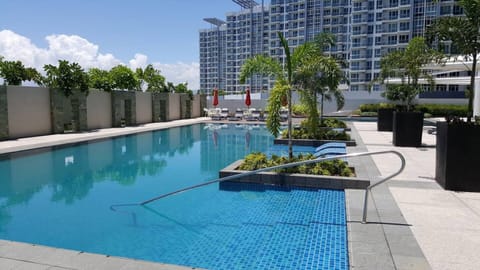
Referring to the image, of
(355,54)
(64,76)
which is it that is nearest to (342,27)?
(355,54)

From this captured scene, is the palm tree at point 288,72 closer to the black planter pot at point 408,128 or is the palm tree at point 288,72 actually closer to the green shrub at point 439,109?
the black planter pot at point 408,128

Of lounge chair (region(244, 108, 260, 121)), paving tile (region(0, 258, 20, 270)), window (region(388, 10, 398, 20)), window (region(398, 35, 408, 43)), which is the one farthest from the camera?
window (region(388, 10, 398, 20))

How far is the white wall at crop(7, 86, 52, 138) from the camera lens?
1559 centimetres

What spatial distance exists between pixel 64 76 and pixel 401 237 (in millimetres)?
17442

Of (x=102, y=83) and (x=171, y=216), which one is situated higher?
(x=102, y=83)

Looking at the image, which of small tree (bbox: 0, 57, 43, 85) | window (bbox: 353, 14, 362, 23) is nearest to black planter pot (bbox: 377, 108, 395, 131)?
small tree (bbox: 0, 57, 43, 85)

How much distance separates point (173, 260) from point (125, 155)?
9.12 meters

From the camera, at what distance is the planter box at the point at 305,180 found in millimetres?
7395

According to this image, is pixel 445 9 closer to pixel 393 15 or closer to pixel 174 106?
pixel 393 15

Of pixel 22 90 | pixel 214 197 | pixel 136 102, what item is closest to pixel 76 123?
pixel 22 90

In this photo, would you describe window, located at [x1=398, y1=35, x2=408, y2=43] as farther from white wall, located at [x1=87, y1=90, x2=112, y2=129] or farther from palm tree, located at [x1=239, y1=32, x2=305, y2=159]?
palm tree, located at [x1=239, y1=32, x2=305, y2=159]

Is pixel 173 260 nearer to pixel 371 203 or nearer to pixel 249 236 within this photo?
pixel 249 236

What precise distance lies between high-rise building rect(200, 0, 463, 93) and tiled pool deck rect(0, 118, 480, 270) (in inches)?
1376

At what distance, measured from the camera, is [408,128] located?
12.6 metres
